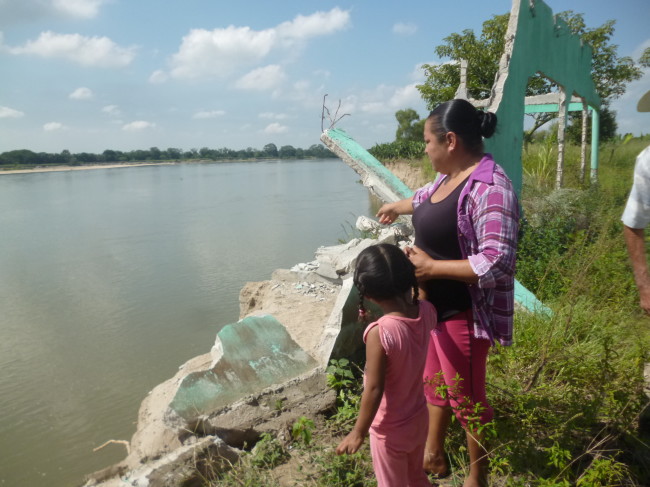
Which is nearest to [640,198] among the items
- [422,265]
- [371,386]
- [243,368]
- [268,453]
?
[422,265]

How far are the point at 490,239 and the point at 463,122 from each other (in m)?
0.50

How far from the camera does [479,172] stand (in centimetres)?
176

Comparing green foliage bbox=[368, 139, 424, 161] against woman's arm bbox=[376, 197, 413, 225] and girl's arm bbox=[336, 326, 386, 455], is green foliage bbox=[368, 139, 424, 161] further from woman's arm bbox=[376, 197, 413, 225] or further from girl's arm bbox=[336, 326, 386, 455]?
girl's arm bbox=[336, 326, 386, 455]

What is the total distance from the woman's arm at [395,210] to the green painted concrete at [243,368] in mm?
1148

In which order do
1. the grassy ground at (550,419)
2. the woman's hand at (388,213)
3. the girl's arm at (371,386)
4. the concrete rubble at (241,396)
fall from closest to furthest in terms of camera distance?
the girl's arm at (371,386) < the grassy ground at (550,419) < the concrete rubble at (241,396) < the woman's hand at (388,213)

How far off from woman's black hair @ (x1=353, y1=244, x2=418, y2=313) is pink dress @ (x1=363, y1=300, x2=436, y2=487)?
11 centimetres

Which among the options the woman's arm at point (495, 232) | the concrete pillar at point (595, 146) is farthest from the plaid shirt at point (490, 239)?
the concrete pillar at point (595, 146)

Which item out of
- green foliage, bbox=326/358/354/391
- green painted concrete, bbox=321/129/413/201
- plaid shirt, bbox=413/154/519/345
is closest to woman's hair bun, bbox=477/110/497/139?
plaid shirt, bbox=413/154/519/345

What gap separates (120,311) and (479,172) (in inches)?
296

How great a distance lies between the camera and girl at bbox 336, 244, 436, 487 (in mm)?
1668

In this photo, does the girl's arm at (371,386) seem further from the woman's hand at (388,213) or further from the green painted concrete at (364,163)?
the green painted concrete at (364,163)

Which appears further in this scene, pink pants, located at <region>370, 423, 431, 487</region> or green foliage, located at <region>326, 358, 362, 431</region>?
green foliage, located at <region>326, 358, 362, 431</region>

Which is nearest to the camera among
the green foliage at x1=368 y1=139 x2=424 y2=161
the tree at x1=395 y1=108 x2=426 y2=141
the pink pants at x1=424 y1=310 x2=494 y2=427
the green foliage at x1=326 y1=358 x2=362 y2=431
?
the pink pants at x1=424 y1=310 x2=494 y2=427

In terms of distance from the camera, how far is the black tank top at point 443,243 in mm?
1825
